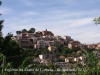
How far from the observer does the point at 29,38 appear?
102m

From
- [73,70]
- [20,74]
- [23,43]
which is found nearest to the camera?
[73,70]

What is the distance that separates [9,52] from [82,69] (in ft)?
25.0

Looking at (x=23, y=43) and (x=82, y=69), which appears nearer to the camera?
(x=82, y=69)

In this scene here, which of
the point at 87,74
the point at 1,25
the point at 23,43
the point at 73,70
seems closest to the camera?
the point at 87,74

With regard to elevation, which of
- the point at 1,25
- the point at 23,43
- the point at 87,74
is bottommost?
the point at 87,74

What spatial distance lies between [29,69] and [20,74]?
294mm

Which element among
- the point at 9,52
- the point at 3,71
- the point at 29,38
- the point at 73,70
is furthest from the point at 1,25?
the point at 29,38

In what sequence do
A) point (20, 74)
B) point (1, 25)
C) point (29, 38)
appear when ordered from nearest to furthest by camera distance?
1. point (20, 74)
2. point (1, 25)
3. point (29, 38)

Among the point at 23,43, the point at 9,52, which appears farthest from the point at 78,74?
the point at 23,43

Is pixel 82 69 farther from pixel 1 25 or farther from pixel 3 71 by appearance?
pixel 1 25

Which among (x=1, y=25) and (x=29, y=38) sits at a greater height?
(x=29, y=38)

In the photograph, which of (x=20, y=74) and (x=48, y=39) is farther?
(x=48, y=39)

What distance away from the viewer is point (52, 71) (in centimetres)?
598

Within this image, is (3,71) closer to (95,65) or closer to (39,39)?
(95,65)
